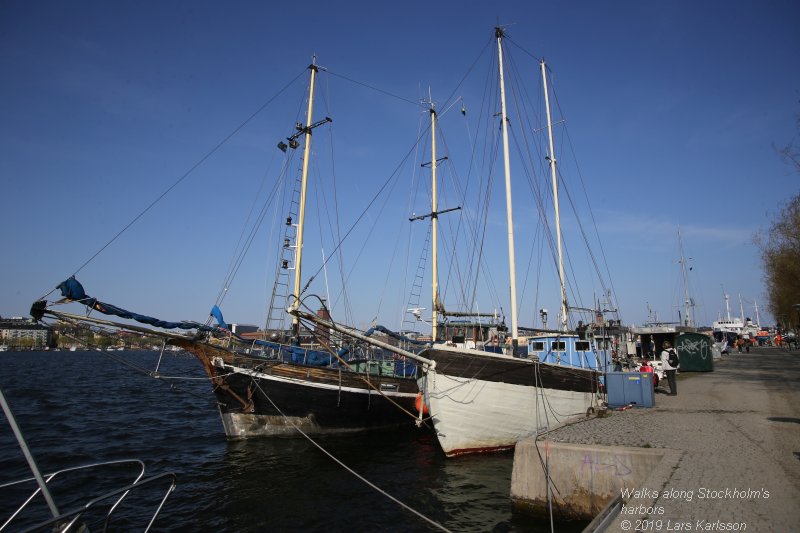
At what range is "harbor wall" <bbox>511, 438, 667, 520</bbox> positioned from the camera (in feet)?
24.1

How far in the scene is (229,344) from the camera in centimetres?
1642

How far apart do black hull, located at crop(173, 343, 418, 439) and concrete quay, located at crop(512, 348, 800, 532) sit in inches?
309

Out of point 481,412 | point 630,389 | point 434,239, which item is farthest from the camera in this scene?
point 434,239

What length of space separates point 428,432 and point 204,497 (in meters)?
10.2

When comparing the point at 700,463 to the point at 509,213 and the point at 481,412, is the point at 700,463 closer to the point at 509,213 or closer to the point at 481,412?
the point at 481,412

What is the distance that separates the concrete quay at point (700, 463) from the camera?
4991 millimetres

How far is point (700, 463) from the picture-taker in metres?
6.97

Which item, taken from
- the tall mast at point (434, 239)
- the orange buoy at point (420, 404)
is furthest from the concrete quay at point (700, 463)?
the tall mast at point (434, 239)

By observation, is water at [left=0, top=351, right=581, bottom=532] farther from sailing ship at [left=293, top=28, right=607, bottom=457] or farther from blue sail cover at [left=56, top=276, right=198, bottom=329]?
blue sail cover at [left=56, top=276, right=198, bottom=329]

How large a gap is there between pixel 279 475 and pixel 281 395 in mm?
4075

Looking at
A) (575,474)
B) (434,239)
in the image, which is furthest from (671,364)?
(434,239)

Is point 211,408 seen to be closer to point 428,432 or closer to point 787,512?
point 428,432

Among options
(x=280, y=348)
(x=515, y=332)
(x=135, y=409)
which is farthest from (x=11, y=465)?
(x=515, y=332)

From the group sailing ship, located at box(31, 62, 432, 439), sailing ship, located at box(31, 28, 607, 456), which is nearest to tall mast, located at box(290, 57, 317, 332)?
sailing ship, located at box(31, 28, 607, 456)
